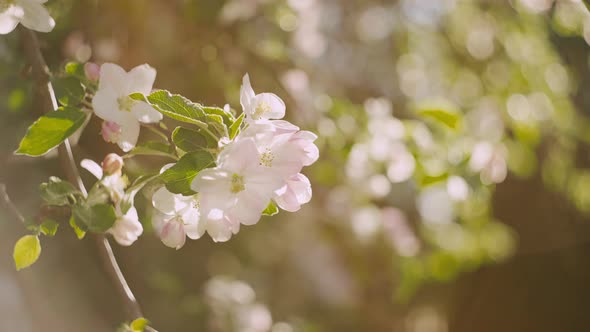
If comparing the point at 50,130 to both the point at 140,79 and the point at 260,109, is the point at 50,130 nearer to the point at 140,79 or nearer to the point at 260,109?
the point at 140,79

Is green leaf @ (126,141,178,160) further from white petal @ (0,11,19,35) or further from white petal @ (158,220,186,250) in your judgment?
white petal @ (0,11,19,35)

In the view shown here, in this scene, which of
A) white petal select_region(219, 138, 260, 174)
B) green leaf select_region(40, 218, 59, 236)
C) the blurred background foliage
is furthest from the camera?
the blurred background foliage

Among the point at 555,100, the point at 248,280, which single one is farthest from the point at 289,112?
the point at 555,100

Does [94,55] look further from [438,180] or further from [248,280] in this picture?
[248,280]

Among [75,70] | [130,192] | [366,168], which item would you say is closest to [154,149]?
[130,192]

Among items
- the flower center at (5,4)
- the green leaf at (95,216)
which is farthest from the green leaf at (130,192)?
the flower center at (5,4)

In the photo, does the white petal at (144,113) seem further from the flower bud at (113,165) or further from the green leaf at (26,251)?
the green leaf at (26,251)

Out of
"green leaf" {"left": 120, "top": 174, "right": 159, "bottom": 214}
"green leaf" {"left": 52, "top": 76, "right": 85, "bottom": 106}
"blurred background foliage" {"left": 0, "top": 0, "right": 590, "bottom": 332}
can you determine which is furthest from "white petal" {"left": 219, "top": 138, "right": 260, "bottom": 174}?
"blurred background foliage" {"left": 0, "top": 0, "right": 590, "bottom": 332}

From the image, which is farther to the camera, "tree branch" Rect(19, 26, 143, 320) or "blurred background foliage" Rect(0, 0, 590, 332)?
"blurred background foliage" Rect(0, 0, 590, 332)
